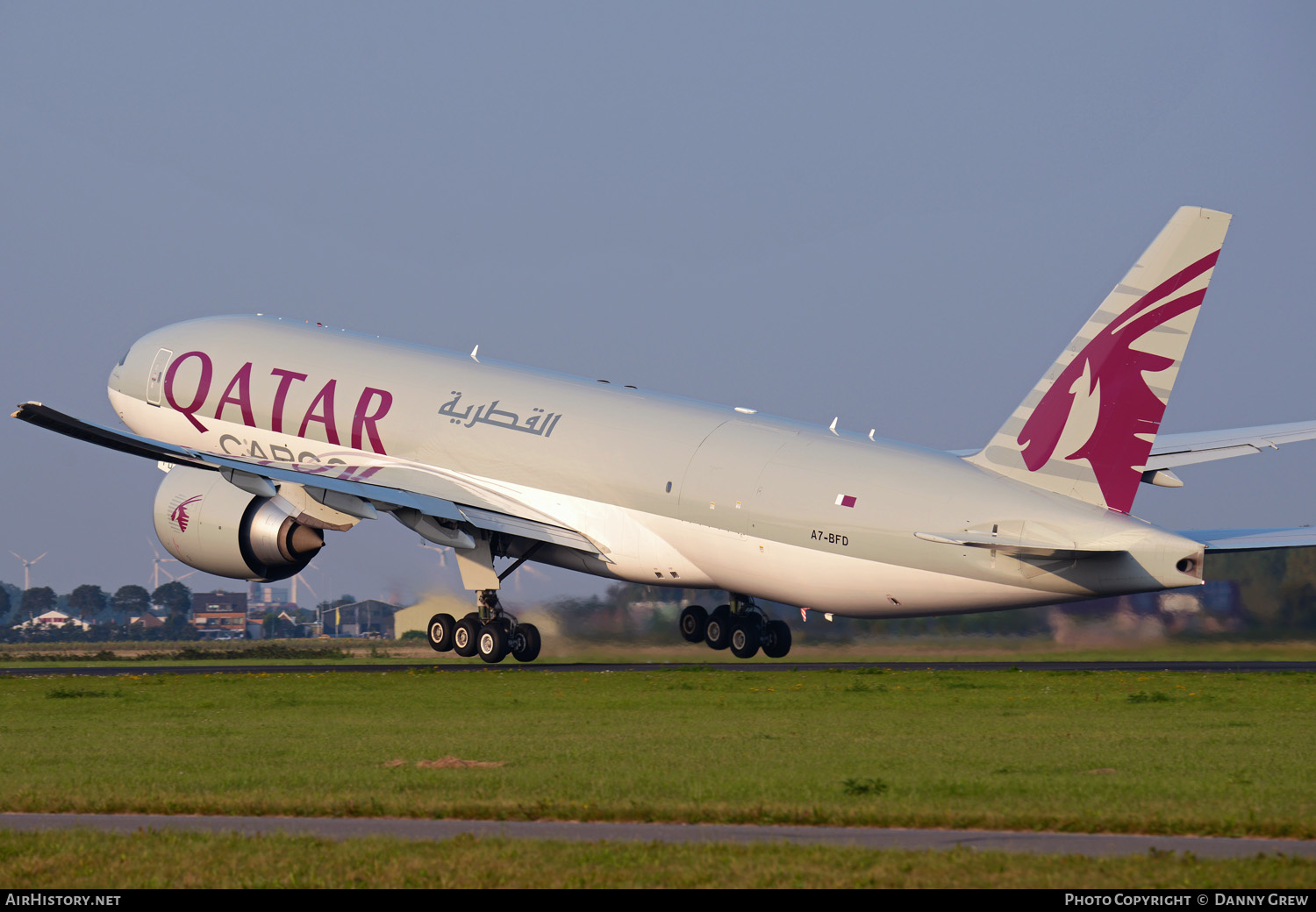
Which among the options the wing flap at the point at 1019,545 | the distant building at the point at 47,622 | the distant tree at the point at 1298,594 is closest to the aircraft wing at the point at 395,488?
the wing flap at the point at 1019,545

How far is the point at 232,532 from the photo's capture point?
38938 mm

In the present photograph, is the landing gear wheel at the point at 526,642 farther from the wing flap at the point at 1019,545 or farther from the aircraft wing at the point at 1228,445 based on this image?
the aircraft wing at the point at 1228,445

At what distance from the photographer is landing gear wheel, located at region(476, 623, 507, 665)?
38.6 metres

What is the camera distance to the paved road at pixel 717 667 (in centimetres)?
3556

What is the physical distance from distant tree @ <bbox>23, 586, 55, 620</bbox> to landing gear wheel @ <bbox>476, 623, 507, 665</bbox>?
201 feet

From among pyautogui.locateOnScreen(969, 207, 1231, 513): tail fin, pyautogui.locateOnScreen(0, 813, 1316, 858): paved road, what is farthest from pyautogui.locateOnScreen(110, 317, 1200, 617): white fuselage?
pyautogui.locateOnScreen(0, 813, 1316, 858): paved road

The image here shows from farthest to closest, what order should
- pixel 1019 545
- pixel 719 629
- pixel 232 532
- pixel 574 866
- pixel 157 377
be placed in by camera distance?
pixel 157 377, pixel 719 629, pixel 232 532, pixel 1019 545, pixel 574 866

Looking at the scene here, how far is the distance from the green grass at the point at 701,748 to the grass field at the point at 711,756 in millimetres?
70

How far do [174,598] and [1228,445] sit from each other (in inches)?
3861

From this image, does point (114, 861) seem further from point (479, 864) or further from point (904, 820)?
point (904, 820)

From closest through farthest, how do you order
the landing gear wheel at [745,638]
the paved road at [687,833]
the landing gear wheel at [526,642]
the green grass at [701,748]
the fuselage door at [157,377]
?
1. the paved road at [687,833]
2. the green grass at [701,748]
3. the landing gear wheel at [526,642]
4. the landing gear wheel at [745,638]
5. the fuselage door at [157,377]

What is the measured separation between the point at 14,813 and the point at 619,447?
21905mm

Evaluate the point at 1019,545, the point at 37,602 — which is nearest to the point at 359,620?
the point at 37,602

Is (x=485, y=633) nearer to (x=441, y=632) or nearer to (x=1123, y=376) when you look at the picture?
(x=441, y=632)
